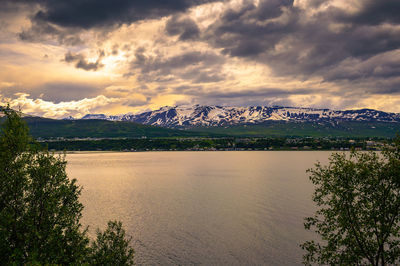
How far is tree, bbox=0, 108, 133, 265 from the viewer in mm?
29016

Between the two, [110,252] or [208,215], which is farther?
[208,215]

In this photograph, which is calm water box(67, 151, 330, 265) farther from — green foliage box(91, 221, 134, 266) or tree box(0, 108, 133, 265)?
tree box(0, 108, 133, 265)

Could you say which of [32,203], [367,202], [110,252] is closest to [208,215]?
[110,252]

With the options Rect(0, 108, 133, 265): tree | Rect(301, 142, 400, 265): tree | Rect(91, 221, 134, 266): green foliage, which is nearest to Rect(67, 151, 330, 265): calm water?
Rect(91, 221, 134, 266): green foliage

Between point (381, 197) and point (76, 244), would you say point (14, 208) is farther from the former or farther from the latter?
point (381, 197)

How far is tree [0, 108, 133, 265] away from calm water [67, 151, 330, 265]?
83.2 feet

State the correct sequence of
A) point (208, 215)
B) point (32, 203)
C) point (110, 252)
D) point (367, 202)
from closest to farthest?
point (367, 202) < point (32, 203) < point (110, 252) < point (208, 215)

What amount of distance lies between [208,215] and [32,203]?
193 feet

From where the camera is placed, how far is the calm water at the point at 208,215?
56.9m

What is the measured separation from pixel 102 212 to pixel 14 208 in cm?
6016

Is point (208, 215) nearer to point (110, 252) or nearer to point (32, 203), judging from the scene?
point (110, 252)

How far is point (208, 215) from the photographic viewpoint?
3339 inches

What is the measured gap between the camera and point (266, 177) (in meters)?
154

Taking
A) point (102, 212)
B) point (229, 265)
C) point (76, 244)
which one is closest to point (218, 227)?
point (229, 265)
